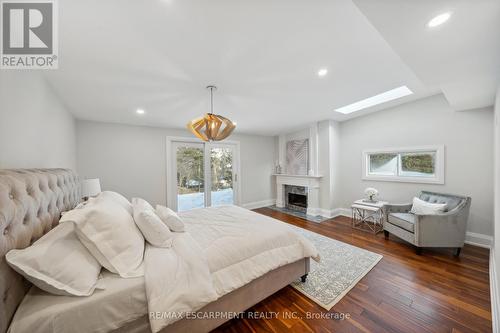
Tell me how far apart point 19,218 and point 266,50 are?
208 centimetres

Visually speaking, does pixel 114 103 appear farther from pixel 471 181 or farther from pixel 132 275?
pixel 471 181

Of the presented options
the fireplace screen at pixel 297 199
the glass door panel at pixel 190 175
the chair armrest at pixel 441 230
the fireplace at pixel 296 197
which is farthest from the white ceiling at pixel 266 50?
the fireplace screen at pixel 297 199

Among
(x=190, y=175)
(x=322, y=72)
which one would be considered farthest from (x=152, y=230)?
(x=190, y=175)

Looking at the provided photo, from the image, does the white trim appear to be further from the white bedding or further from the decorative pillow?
the decorative pillow

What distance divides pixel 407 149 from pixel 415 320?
296cm

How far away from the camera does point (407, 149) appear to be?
334 cm

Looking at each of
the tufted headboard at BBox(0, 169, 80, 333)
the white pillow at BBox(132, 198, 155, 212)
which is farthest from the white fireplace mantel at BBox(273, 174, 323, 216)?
the tufted headboard at BBox(0, 169, 80, 333)

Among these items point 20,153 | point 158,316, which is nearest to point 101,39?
point 20,153

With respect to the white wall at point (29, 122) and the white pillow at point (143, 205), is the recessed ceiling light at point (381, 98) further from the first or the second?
the white wall at point (29, 122)

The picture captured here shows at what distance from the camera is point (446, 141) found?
2975mm

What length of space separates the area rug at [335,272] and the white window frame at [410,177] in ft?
5.92

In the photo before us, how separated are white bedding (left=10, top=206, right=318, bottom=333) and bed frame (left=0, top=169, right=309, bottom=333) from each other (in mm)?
107

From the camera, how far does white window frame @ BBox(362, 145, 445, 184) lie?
3.02 meters

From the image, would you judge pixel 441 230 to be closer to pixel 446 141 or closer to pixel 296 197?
pixel 446 141
